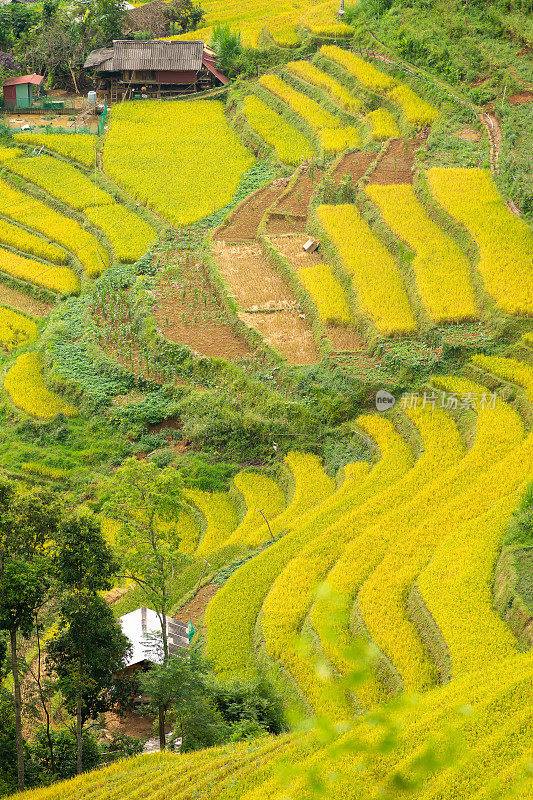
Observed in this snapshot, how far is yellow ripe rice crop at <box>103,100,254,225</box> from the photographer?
91.1ft

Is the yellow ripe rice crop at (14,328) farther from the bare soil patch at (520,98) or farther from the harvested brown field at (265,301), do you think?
the bare soil patch at (520,98)

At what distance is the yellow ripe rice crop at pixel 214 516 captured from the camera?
1560 cm

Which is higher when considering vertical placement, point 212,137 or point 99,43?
point 99,43

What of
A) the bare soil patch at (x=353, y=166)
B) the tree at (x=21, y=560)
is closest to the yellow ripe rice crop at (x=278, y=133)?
the bare soil patch at (x=353, y=166)

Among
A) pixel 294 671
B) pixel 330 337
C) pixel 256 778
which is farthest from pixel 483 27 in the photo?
pixel 256 778

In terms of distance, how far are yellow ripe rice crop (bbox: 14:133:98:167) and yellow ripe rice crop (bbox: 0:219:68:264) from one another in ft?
17.5

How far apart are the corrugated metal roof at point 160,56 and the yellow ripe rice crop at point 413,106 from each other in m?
9.87

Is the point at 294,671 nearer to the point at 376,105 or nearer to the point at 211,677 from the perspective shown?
the point at 211,677

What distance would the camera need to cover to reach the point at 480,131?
2570 cm

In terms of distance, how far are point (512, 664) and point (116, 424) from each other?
1173 centimetres

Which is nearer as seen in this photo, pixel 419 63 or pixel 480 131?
pixel 480 131

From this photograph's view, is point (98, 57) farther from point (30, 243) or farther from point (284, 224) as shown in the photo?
point (284, 224)

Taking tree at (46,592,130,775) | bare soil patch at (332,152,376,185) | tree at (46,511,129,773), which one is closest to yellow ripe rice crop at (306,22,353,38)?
bare soil patch at (332,152,376,185)

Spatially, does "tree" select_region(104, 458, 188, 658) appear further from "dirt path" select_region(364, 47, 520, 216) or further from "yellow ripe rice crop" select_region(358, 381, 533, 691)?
"dirt path" select_region(364, 47, 520, 216)
